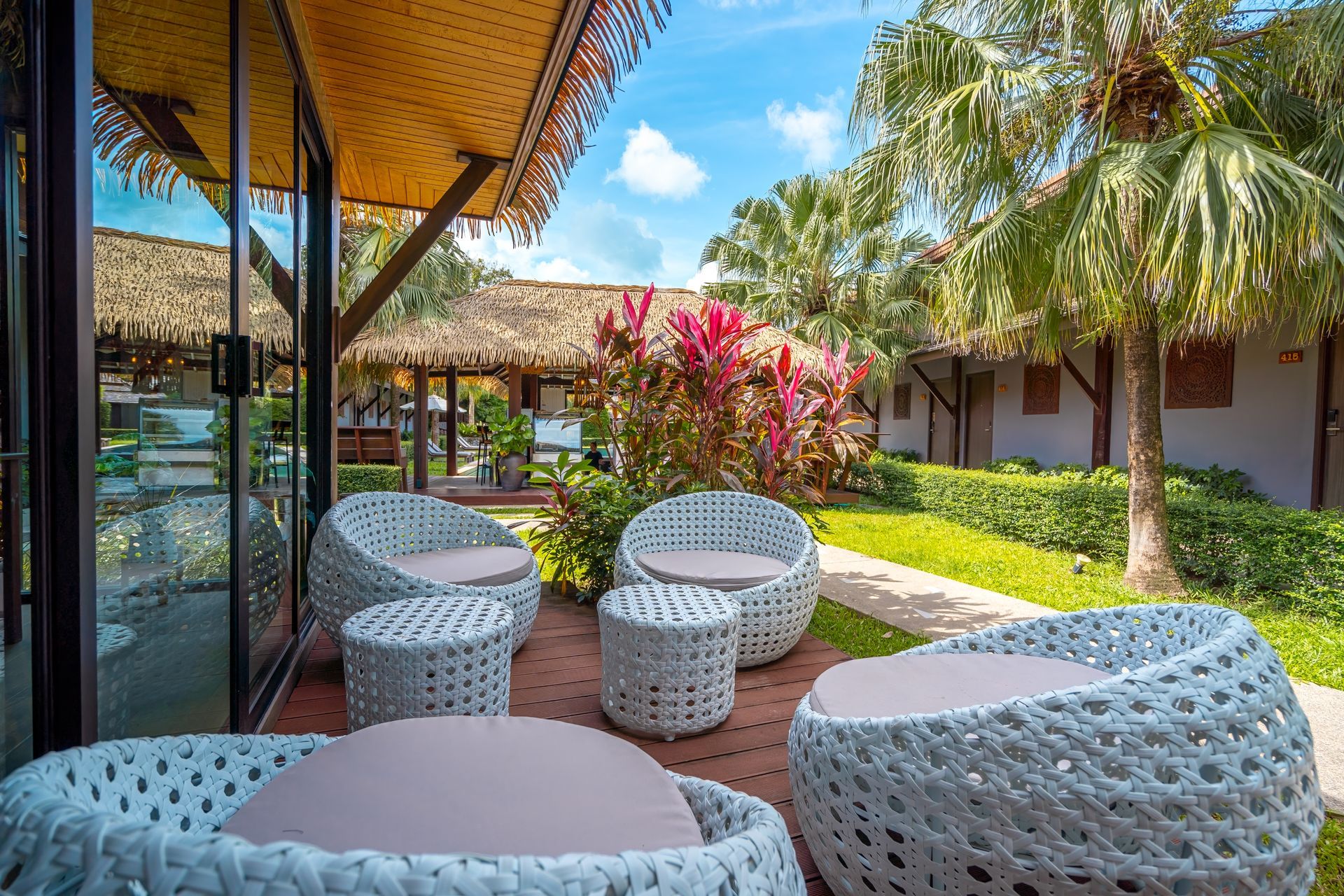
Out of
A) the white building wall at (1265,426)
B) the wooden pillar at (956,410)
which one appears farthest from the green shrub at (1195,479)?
the wooden pillar at (956,410)

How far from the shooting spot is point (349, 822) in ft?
2.85

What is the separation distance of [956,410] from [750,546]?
9.37m

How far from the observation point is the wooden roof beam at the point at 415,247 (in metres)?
3.97

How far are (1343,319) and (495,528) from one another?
6638mm

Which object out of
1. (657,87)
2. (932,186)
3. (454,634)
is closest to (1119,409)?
(932,186)

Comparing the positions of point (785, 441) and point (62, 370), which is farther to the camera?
point (785, 441)

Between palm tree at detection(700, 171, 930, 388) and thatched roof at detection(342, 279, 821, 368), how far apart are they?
1183 mm

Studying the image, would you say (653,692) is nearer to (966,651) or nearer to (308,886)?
(966,651)

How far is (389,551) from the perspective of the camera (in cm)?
298

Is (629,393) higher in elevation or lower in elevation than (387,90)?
lower

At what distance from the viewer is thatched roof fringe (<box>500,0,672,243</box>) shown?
7.93 ft

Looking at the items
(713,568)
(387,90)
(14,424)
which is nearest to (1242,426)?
(713,568)

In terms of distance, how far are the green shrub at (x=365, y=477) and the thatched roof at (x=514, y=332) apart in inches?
80.9

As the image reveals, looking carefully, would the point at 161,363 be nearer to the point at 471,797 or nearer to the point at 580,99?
the point at 471,797
